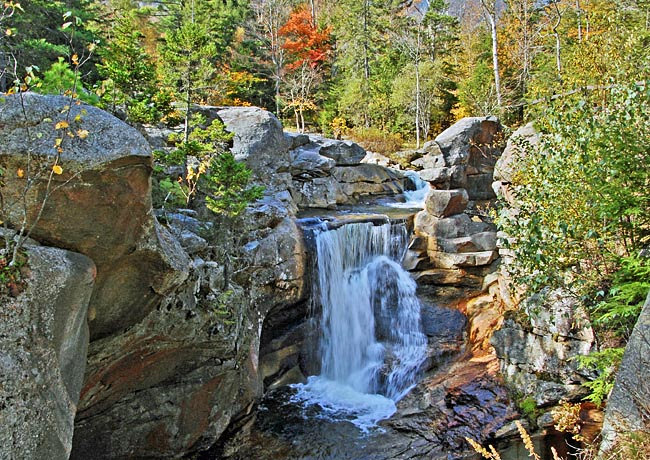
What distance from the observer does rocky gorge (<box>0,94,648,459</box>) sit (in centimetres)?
392

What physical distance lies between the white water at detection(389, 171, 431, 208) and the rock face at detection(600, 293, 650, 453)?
12.6 metres

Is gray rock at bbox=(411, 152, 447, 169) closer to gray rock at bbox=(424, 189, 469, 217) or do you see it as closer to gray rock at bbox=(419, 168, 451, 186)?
gray rock at bbox=(419, 168, 451, 186)

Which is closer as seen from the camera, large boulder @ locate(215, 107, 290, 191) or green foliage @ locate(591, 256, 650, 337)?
green foliage @ locate(591, 256, 650, 337)

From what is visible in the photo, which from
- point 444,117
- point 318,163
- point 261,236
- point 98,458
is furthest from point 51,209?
point 444,117

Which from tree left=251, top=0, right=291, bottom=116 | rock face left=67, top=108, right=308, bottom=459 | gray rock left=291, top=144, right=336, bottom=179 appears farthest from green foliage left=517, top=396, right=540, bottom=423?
tree left=251, top=0, right=291, bottom=116

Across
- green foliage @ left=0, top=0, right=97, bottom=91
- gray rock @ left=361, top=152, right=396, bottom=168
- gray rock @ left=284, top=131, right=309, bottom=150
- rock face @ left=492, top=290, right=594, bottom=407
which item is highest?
green foliage @ left=0, top=0, right=97, bottom=91

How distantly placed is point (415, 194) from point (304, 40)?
15858mm

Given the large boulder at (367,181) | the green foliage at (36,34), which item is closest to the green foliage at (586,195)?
the green foliage at (36,34)

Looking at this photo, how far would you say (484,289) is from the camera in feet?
40.3

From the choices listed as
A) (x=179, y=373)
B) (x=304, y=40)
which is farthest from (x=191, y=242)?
(x=304, y=40)

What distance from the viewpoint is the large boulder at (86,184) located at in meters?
3.99

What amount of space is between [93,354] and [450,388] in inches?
263

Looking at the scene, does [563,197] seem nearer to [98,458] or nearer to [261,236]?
[261,236]

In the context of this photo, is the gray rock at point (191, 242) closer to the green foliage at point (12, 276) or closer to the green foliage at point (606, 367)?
the green foliage at point (12, 276)
